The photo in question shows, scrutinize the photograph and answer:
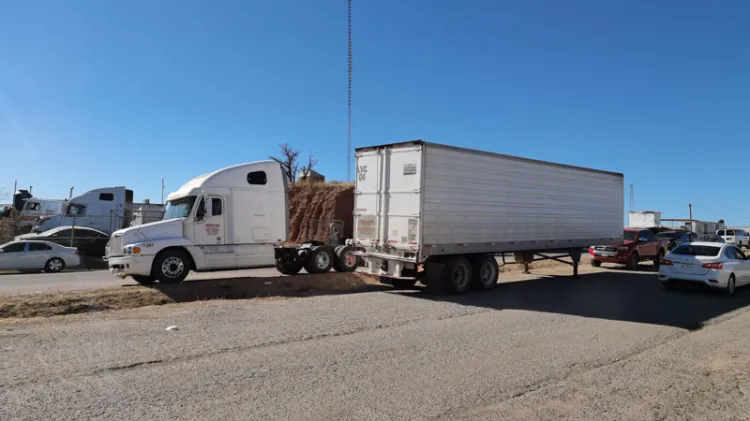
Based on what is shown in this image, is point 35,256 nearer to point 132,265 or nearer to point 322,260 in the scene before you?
point 132,265

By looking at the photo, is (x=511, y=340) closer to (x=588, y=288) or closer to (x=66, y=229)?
(x=588, y=288)

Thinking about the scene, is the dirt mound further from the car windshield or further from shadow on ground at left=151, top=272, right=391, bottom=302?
the car windshield

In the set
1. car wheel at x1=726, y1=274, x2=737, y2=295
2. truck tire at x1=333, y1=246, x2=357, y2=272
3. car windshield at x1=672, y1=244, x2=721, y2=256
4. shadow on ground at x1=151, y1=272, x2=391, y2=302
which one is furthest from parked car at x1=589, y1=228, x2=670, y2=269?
shadow on ground at x1=151, y1=272, x2=391, y2=302

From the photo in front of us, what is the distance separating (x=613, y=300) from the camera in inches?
508

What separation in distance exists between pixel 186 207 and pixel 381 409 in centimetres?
1092

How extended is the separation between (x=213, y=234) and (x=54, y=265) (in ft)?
36.1

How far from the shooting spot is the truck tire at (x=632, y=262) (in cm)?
2317

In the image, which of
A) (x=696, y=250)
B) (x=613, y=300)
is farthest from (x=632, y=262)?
(x=613, y=300)

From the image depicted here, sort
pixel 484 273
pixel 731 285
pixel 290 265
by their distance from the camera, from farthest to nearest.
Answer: pixel 290 265 → pixel 484 273 → pixel 731 285

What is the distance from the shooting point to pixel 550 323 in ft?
31.2

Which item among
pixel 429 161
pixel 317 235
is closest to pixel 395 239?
pixel 429 161

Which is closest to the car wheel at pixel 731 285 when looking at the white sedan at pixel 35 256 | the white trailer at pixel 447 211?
the white trailer at pixel 447 211

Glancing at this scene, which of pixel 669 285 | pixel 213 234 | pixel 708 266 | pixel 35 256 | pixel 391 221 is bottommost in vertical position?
pixel 669 285

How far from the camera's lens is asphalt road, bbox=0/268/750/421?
498 centimetres
